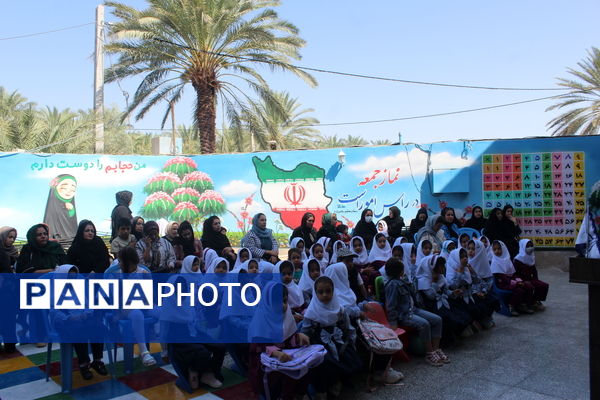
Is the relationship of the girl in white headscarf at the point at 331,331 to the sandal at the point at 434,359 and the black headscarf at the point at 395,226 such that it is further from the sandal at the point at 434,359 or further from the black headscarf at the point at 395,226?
the black headscarf at the point at 395,226

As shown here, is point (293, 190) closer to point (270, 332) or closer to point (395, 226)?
point (395, 226)

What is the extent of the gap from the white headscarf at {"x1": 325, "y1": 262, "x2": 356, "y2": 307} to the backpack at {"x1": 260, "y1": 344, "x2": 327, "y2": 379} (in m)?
0.84

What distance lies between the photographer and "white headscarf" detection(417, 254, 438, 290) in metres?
5.20

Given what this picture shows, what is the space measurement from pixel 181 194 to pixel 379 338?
9269 millimetres

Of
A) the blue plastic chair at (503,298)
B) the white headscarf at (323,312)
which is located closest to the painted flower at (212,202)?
the blue plastic chair at (503,298)

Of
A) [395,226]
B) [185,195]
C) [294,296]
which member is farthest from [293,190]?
[294,296]

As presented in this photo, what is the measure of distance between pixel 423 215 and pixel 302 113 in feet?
55.4

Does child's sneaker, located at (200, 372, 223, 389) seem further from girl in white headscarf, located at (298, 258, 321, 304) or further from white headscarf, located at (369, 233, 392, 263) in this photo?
white headscarf, located at (369, 233, 392, 263)

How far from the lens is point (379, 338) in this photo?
407cm

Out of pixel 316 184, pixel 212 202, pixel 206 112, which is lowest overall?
pixel 212 202

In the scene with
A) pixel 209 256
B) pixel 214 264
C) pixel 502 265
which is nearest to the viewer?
pixel 214 264

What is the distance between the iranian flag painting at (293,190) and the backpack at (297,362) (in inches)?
317

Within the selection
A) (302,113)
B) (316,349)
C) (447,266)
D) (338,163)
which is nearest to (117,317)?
(316,349)

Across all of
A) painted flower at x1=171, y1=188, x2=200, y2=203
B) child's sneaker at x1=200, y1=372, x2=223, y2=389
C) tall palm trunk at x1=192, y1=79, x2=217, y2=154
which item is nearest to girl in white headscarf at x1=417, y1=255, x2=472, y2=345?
child's sneaker at x1=200, y1=372, x2=223, y2=389
